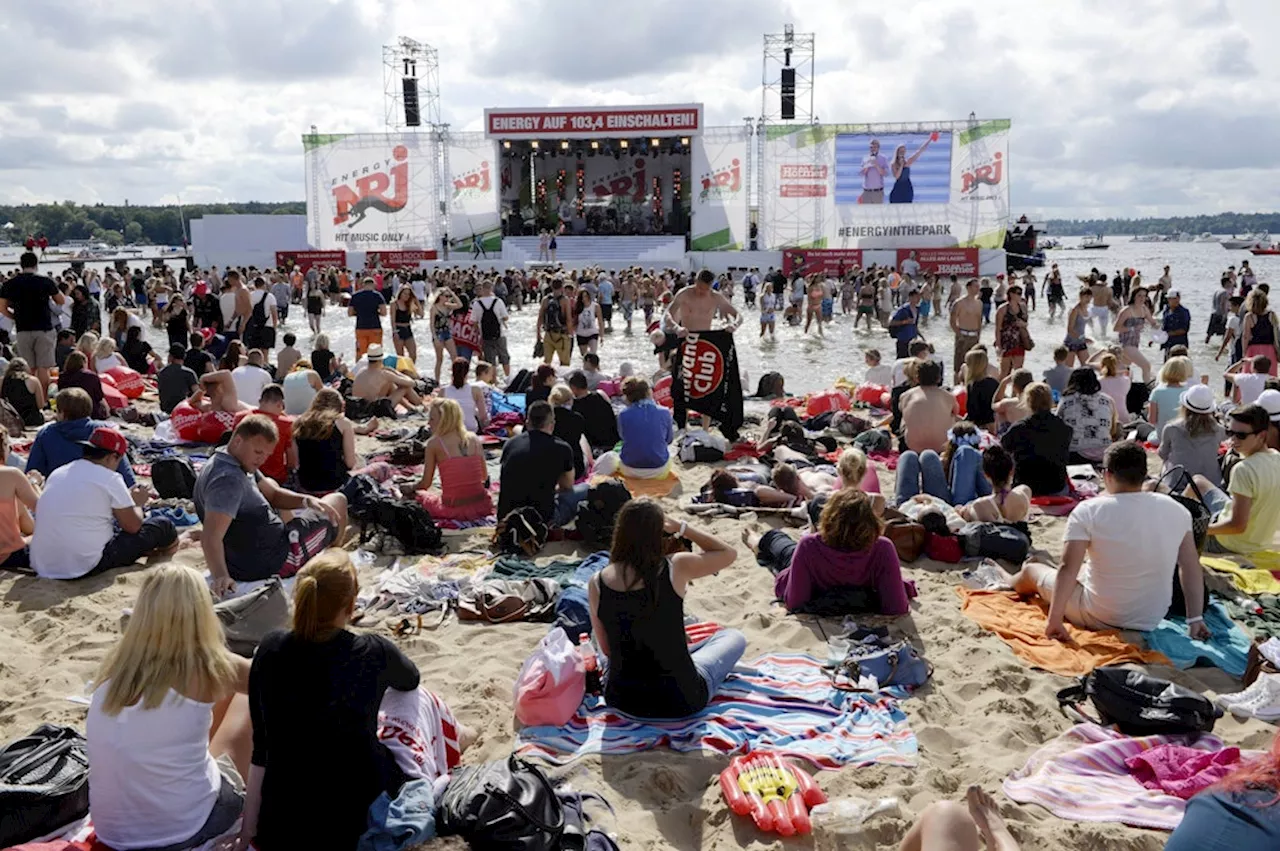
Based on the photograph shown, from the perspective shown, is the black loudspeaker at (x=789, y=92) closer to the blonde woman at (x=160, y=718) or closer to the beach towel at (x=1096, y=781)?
the beach towel at (x=1096, y=781)

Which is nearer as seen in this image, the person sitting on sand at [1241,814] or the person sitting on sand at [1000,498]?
the person sitting on sand at [1241,814]

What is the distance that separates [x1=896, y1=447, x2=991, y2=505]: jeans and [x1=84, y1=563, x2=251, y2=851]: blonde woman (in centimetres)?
484

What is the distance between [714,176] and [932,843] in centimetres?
3093

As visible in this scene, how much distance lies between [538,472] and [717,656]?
2389mm

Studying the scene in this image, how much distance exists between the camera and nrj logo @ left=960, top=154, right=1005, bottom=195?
3044 cm

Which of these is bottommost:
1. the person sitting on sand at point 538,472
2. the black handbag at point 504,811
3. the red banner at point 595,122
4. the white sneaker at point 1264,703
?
the white sneaker at point 1264,703

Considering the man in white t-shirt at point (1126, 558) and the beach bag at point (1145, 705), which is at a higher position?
the man in white t-shirt at point (1126, 558)

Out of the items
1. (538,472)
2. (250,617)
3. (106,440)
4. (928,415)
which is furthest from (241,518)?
(928,415)

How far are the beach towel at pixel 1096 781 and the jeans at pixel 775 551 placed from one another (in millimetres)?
1982

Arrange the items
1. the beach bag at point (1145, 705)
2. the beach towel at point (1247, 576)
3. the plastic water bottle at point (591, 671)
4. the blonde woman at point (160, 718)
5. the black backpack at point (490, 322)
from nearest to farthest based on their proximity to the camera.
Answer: the blonde woman at point (160, 718) < the beach bag at point (1145, 705) < the plastic water bottle at point (591, 671) < the beach towel at point (1247, 576) < the black backpack at point (490, 322)

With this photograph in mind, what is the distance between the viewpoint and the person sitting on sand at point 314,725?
8.85 ft

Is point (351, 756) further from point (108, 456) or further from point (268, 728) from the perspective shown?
point (108, 456)

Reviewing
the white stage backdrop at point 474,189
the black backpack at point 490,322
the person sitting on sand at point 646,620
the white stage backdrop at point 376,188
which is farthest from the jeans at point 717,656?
the white stage backdrop at point 376,188

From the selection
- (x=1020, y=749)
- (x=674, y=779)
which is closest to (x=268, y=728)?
(x=674, y=779)
